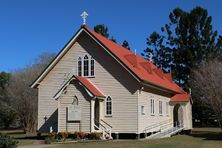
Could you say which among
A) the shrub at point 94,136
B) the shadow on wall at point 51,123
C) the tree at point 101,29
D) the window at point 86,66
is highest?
the tree at point 101,29

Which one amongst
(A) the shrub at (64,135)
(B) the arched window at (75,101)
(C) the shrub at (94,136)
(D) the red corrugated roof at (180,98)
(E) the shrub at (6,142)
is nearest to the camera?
(E) the shrub at (6,142)

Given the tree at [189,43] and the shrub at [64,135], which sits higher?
the tree at [189,43]

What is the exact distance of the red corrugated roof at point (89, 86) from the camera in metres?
32.7

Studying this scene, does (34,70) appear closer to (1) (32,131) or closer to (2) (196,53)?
(1) (32,131)

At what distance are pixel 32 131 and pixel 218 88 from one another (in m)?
25.0

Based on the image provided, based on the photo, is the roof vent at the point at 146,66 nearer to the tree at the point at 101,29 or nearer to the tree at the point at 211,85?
the tree at the point at 211,85

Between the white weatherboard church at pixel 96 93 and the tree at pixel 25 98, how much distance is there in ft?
57.2

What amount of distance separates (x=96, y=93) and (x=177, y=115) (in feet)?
56.5

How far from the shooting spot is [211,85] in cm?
4909

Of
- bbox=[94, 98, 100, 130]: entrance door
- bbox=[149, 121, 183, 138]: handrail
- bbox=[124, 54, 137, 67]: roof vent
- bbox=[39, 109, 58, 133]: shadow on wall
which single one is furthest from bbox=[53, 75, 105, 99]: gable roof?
bbox=[149, 121, 183, 138]: handrail

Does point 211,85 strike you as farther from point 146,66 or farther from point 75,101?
point 75,101

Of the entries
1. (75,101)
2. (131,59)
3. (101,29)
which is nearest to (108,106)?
(75,101)

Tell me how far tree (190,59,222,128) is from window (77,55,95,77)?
16.6 m

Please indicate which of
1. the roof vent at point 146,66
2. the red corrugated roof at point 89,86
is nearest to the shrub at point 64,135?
the red corrugated roof at point 89,86
